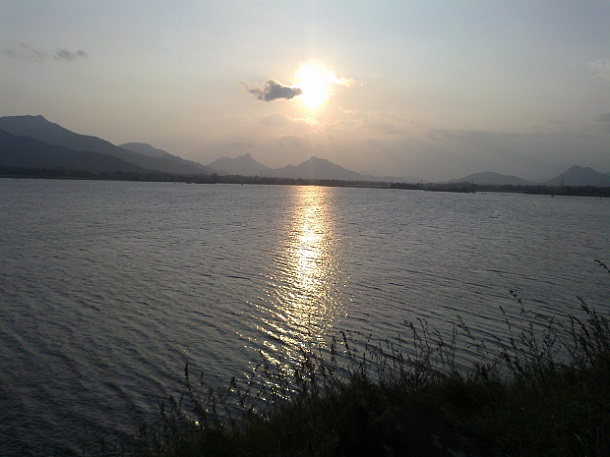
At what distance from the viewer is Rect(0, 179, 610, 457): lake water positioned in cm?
937

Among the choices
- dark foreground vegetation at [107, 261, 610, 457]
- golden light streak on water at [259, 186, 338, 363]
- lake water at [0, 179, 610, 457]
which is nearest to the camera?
dark foreground vegetation at [107, 261, 610, 457]

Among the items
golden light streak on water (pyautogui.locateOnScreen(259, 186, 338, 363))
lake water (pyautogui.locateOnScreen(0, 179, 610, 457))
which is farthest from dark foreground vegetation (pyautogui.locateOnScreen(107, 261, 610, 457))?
lake water (pyautogui.locateOnScreen(0, 179, 610, 457))

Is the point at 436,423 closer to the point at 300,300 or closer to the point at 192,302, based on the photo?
the point at 300,300

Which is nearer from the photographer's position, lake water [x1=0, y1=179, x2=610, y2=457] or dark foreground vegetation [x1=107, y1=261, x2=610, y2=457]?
dark foreground vegetation [x1=107, y1=261, x2=610, y2=457]

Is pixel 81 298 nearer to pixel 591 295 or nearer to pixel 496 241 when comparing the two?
pixel 591 295

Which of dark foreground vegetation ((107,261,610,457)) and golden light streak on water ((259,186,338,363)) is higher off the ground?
dark foreground vegetation ((107,261,610,457))

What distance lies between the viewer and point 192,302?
15.9 m

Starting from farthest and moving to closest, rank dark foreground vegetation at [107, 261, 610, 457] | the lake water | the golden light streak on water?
1. the golden light streak on water
2. the lake water
3. dark foreground vegetation at [107, 261, 610, 457]

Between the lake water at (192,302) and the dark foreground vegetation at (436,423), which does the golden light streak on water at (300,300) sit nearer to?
the lake water at (192,302)

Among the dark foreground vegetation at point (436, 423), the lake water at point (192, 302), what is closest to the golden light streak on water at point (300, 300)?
the lake water at point (192, 302)

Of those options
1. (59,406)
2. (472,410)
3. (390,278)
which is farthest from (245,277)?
(472,410)

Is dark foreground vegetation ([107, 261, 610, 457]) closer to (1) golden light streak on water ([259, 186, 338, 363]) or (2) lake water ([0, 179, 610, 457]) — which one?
(1) golden light streak on water ([259, 186, 338, 363])

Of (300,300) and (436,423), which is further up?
(436,423)

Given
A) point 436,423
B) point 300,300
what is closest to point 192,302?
point 300,300
